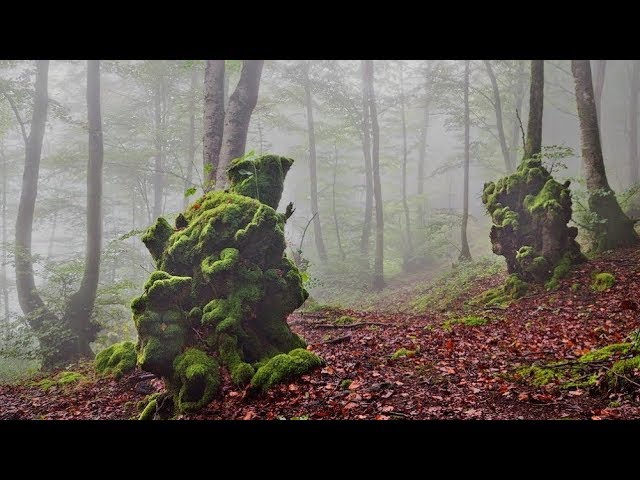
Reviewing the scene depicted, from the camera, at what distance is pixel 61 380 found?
25.7 ft

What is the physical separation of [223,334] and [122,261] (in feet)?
59.8

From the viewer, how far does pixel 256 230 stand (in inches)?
245

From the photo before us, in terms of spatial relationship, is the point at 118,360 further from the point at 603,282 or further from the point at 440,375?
the point at 603,282

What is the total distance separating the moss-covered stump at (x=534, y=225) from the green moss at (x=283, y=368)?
23.0 ft

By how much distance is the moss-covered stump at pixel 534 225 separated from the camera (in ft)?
32.4

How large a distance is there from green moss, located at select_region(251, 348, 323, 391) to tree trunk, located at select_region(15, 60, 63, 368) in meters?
8.23

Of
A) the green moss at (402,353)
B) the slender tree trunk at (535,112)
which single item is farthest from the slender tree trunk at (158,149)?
the green moss at (402,353)

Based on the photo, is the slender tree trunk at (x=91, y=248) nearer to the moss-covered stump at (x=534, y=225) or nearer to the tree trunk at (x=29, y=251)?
the tree trunk at (x=29, y=251)

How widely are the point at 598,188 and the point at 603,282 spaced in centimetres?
330
